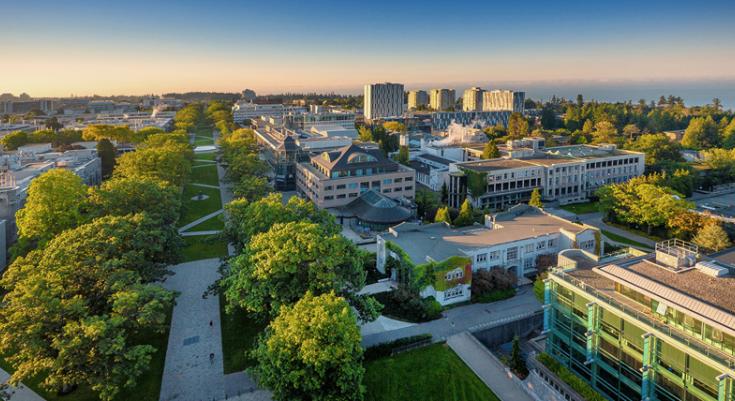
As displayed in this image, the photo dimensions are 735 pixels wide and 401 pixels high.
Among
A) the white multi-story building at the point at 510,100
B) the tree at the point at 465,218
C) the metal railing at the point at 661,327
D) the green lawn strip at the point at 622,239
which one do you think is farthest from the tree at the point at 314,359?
the white multi-story building at the point at 510,100

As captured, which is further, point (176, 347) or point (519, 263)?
point (519, 263)

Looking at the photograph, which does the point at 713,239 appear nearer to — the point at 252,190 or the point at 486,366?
the point at 486,366

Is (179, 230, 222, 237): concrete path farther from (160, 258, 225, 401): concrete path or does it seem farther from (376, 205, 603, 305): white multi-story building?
(376, 205, 603, 305): white multi-story building

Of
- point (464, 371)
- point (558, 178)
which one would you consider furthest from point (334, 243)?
point (558, 178)

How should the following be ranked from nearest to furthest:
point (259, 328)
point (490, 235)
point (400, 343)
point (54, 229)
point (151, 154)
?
point (400, 343) → point (259, 328) → point (54, 229) → point (490, 235) → point (151, 154)

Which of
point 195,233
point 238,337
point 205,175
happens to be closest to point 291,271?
point 238,337

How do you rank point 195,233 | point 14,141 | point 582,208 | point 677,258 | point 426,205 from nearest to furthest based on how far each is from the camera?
point 677,258 → point 195,233 → point 426,205 → point 582,208 → point 14,141

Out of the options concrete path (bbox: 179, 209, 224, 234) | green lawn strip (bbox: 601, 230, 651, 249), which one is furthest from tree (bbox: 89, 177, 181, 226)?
green lawn strip (bbox: 601, 230, 651, 249)

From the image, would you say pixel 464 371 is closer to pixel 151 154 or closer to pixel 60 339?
pixel 60 339
